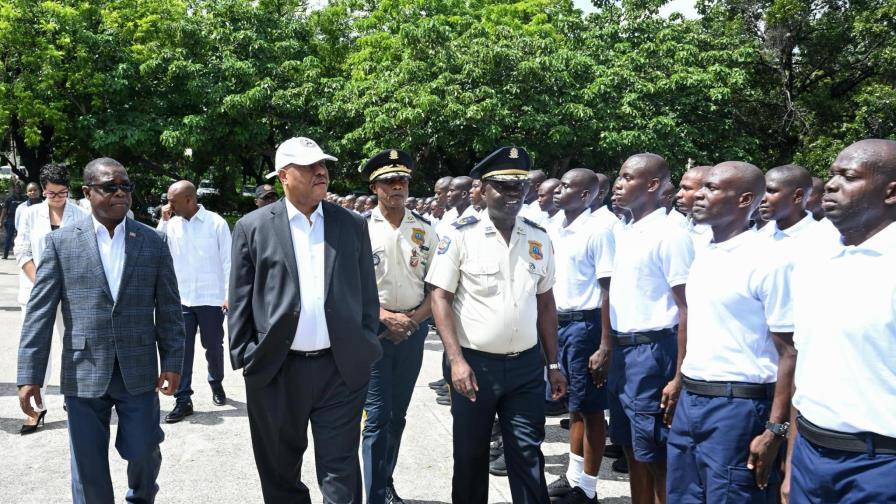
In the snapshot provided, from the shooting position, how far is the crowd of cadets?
262 centimetres

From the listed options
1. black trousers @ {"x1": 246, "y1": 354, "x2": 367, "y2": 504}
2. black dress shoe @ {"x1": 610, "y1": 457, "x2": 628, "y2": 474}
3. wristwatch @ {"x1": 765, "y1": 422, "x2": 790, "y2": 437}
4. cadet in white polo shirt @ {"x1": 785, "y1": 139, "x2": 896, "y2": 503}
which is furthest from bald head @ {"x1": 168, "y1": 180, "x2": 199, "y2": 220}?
cadet in white polo shirt @ {"x1": 785, "y1": 139, "x2": 896, "y2": 503}

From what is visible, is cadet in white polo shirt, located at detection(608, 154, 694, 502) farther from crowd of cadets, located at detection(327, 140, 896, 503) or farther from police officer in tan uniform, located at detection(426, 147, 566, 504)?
police officer in tan uniform, located at detection(426, 147, 566, 504)

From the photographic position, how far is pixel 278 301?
3.69m

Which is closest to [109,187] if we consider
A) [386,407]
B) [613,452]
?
[386,407]

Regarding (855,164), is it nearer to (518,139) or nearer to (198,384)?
(198,384)

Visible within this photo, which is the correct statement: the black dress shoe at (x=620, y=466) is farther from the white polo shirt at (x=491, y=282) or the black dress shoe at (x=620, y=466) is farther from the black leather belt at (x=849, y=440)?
the black leather belt at (x=849, y=440)

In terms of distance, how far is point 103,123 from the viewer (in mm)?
26750

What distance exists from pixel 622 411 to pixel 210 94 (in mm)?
23072

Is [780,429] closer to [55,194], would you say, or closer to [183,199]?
[183,199]

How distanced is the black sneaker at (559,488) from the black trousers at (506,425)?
38.7 inches

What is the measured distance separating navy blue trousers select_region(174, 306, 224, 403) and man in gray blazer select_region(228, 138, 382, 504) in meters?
3.34

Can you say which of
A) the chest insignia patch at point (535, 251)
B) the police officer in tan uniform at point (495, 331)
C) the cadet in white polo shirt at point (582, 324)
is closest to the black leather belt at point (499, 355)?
the police officer in tan uniform at point (495, 331)

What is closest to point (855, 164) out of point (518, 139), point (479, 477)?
point (479, 477)

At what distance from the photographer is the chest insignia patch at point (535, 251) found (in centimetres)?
439
